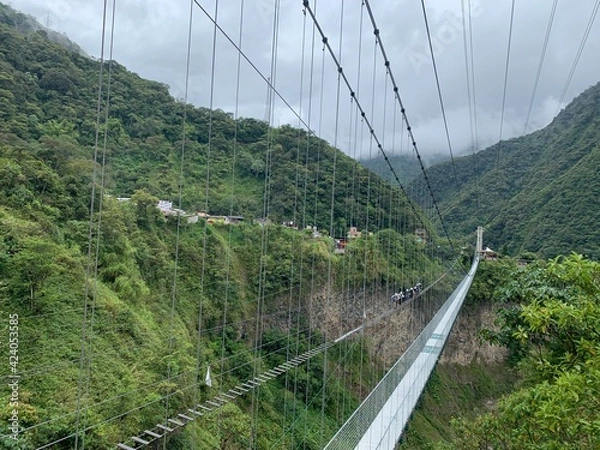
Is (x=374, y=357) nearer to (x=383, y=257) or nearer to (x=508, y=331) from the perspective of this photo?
(x=383, y=257)

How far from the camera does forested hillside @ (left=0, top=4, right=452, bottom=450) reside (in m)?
4.43

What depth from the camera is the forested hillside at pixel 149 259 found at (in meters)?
4.43

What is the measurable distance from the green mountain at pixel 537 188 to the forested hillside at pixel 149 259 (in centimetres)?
1035

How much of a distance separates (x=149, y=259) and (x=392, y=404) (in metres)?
3.99

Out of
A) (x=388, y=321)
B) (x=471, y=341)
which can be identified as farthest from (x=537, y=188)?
(x=388, y=321)

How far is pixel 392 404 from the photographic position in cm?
471

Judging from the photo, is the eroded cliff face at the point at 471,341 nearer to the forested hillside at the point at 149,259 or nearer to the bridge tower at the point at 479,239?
the bridge tower at the point at 479,239

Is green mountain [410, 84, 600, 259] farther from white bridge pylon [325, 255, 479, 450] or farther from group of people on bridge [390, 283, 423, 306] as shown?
white bridge pylon [325, 255, 479, 450]

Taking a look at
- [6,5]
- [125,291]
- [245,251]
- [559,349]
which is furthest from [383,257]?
[6,5]

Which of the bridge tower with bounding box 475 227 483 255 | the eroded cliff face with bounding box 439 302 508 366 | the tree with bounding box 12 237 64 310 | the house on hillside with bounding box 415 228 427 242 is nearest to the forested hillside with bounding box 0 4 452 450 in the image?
the tree with bounding box 12 237 64 310

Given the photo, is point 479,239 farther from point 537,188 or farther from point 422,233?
point 422,233

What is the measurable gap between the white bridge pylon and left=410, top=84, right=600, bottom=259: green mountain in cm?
1015

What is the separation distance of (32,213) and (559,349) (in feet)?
18.8

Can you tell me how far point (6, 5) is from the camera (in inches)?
370
